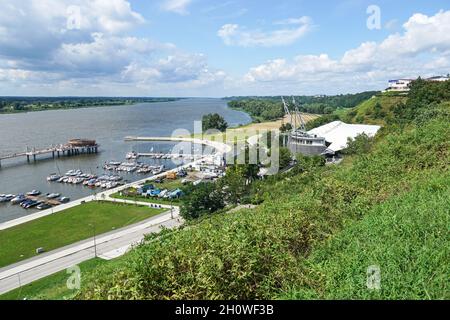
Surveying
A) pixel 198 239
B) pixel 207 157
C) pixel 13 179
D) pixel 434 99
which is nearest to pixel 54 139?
pixel 13 179

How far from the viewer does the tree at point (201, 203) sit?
18641 mm

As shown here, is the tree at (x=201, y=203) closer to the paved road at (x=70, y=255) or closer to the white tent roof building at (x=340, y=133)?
the paved road at (x=70, y=255)

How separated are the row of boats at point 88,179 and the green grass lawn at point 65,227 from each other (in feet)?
18.0

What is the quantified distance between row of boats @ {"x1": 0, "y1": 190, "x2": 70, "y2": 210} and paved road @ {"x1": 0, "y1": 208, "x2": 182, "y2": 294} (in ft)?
29.1

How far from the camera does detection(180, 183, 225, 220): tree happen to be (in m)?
18.6

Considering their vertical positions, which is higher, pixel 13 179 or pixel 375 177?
pixel 375 177

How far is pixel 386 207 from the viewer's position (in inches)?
277

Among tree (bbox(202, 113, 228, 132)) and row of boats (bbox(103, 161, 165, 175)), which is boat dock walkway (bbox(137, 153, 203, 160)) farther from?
tree (bbox(202, 113, 228, 132))

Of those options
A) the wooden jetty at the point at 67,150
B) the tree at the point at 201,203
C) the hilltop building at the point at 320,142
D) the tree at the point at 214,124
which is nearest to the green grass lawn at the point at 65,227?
the tree at the point at 201,203

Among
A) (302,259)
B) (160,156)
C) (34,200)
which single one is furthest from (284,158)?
(302,259)

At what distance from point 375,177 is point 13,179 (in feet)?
110

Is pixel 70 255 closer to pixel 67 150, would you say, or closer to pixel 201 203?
pixel 201 203

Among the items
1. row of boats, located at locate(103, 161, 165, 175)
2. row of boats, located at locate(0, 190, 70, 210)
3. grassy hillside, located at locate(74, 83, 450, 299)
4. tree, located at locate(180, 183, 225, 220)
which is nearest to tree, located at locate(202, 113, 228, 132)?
row of boats, located at locate(103, 161, 165, 175)
